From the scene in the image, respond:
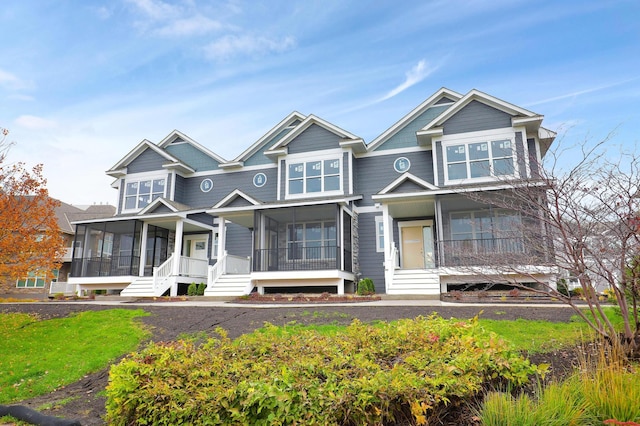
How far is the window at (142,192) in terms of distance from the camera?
76.1 ft

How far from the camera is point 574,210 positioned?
5305mm

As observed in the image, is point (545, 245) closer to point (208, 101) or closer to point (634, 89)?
point (634, 89)

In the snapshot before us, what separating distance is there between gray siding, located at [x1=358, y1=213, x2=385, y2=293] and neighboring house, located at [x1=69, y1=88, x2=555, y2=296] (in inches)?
1.9

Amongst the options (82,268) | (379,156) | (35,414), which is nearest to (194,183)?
(82,268)

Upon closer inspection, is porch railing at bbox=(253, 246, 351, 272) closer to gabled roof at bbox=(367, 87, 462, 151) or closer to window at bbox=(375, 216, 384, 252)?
window at bbox=(375, 216, 384, 252)

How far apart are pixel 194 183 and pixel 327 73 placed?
1111 centimetres

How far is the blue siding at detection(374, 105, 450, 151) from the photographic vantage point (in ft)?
65.2

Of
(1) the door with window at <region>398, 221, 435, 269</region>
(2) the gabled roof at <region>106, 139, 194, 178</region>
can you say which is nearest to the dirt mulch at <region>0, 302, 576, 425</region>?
(1) the door with window at <region>398, 221, 435, 269</region>

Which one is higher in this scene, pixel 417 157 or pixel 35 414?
pixel 417 157

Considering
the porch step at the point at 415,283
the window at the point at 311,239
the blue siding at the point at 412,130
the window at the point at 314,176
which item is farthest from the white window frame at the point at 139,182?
the porch step at the point at 415,283

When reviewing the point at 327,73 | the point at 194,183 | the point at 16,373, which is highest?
the point at 327,73

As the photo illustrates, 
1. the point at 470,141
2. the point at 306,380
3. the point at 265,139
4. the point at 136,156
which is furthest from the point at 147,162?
the point at 306,380

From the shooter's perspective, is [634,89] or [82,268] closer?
[634,89]

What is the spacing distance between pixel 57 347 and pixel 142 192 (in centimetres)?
1617
